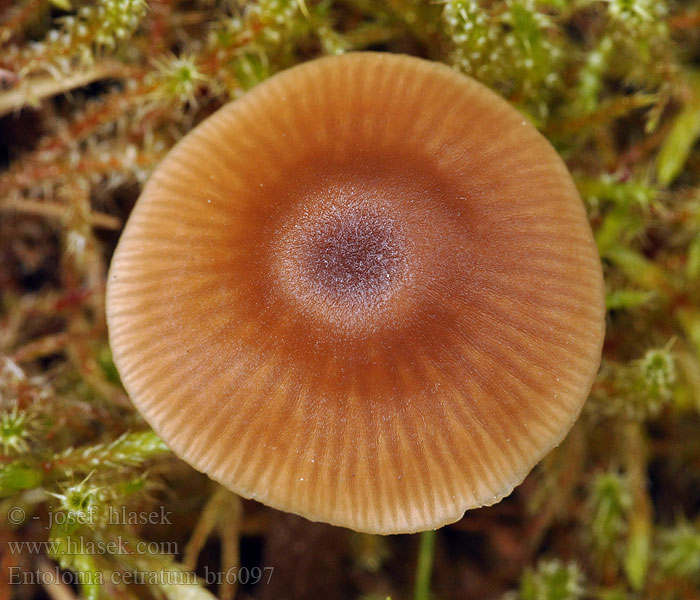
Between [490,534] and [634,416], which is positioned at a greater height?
[634,416]

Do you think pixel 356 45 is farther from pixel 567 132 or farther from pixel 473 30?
pixel 567 132

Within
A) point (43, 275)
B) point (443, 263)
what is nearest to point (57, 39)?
point (43, 275)

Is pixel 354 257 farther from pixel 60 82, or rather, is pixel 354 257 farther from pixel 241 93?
pixel 60 82

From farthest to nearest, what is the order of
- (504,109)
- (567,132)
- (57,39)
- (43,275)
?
(43,275), (567,132), (57,39), (504,109)

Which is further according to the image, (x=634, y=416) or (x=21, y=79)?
(x=634, y=416)

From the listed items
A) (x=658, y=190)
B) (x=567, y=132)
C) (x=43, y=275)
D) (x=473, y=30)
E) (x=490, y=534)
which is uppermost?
(x=473, y=30)

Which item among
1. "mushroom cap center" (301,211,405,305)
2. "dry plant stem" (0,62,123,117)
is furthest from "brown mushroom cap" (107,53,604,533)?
"dry plant stem" (0,62,123,117)

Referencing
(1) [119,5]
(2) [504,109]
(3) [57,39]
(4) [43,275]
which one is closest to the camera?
(2) [504,109]

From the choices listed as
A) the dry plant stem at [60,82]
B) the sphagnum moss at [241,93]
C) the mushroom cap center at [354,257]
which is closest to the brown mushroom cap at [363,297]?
the mushroom cap center at [354,257]
